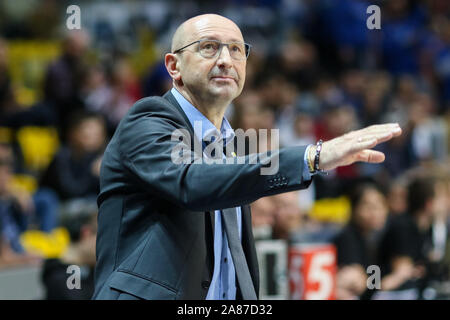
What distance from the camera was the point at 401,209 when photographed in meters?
6.61

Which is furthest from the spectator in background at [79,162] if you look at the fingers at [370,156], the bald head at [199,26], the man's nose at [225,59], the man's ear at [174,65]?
the fingers at [370,156]

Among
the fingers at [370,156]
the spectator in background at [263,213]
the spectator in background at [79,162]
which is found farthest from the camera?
the spectator in background at [79,162]

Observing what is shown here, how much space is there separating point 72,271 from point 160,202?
2.11 m

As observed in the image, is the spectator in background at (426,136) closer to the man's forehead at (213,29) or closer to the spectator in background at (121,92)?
the spectator in background at (121,92)

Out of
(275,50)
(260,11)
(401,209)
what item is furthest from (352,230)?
(260,11)

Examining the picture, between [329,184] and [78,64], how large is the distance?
2.86m

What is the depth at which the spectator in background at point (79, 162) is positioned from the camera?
6289 mm

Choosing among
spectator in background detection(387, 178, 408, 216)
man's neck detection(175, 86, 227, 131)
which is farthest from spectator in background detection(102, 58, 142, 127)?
man's neck detection(175, 86, 227, 131)

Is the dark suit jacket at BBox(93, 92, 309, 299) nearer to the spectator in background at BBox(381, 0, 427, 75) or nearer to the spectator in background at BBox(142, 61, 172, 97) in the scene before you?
the spectator in background at BBox(142, 61, 172, 97)

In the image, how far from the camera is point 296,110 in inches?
346

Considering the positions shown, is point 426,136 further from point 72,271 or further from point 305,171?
point 305,171

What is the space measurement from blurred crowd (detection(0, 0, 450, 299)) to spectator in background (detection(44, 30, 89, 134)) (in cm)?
2

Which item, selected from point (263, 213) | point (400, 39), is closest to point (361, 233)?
point (263, 213)

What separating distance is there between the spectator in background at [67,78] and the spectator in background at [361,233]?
2939mm
